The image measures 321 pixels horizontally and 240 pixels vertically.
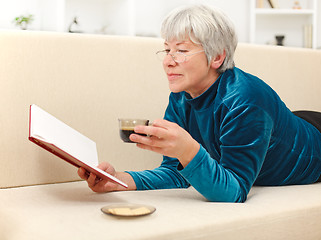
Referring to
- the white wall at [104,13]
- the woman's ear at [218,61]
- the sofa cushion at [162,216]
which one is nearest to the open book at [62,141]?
the sofa cushion at [162,216]

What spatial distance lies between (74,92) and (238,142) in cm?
71

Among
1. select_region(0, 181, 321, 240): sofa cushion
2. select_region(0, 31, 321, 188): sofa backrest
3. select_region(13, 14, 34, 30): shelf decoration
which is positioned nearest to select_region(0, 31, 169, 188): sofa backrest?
select_region(0, 31, 321, 188): sofa backrest

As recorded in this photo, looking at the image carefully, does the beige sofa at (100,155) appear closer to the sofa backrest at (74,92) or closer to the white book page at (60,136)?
the sofa backrest at (74,92)

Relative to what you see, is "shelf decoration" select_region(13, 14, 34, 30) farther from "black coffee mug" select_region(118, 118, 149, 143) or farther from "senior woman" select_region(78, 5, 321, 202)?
"black coffee mug" select_region(118, 118, 149, 143)

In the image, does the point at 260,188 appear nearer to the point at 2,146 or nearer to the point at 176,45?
the point at 176,45

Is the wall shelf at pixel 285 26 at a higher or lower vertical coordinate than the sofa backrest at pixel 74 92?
higher

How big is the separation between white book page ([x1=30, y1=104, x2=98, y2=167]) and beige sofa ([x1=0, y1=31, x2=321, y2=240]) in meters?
0.14

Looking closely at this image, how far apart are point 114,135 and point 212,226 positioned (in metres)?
0.78

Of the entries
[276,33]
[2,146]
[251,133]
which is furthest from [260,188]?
[276,33]

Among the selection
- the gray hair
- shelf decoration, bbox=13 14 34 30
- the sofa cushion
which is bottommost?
the sofa cushion

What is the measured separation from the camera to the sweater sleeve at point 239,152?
1.29 meters

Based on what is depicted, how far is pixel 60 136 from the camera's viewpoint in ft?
4.27

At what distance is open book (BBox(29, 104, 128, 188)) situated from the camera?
Answer: 3.76 feet

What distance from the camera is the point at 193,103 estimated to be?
1519mm
